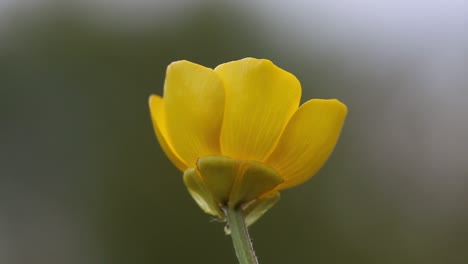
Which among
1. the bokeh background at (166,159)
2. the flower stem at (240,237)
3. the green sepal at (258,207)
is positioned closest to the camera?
the flower stem at (240,237)

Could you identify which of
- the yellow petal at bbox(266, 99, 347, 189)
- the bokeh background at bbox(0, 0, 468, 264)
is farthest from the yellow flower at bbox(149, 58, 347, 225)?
the bokeh background at bbox(0, 0, 468, 264)

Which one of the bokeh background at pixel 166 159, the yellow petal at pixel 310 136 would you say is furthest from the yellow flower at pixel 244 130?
the bokeh background at pixel 166 159

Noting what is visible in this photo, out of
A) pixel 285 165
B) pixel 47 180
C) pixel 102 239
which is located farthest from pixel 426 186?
pixel 285 165

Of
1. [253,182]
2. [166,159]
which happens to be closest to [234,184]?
[253,182]

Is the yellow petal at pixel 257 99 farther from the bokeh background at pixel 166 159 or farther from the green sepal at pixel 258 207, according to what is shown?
the bokeh background at pixel 166 159

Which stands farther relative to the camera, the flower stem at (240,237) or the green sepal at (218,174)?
the green sepal at (218,174)

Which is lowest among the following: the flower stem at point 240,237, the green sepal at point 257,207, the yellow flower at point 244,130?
the flower stem at point 240,237

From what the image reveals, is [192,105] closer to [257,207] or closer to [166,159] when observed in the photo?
[257,207]

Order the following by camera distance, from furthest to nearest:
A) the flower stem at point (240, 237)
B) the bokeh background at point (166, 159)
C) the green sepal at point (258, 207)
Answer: the bokeh background at point (166, 159) → the green sepal at point (258, 207) → the flower stem at point (240, 237)

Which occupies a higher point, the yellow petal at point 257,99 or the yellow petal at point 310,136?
the yellow petal at point 257,99
